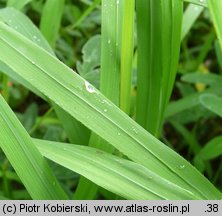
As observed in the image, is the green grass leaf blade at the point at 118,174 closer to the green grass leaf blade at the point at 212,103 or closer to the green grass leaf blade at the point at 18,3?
the green grass leaf blade at the point at 212,103

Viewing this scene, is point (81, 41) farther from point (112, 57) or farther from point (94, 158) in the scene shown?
point (94, 158)

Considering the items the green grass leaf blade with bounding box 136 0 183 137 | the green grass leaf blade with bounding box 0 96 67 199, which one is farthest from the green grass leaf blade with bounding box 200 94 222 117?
the green grass leaf blade with bounding box 0 96 67 199

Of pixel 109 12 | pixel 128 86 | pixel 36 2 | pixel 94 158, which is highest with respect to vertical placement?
pixel 36 2

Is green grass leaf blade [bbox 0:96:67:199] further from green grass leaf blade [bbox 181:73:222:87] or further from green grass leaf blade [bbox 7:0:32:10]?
green grass leaf blade [bbox 181:73:222:87]

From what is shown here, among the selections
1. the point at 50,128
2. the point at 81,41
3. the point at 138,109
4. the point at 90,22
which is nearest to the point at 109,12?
the point at 138,109

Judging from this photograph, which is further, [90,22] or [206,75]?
[90,22]

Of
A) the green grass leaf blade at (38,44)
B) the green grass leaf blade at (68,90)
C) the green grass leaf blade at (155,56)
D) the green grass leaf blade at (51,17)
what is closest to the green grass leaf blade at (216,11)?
the green grass leaf blade at (155,56)

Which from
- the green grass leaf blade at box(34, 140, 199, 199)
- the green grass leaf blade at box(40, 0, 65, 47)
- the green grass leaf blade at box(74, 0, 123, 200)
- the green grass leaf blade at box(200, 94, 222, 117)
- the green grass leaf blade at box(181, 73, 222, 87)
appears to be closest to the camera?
the green grass leaf blade at box(34, 140, 199, 199)
